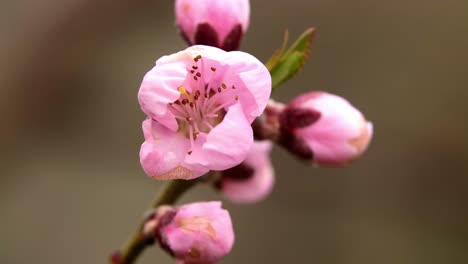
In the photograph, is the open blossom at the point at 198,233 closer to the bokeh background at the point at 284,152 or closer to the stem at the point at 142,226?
the stem at the point at 142,226

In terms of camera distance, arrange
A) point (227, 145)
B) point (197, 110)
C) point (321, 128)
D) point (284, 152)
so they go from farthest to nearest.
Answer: point (284, 152)
point (321, 128)
point (197, 110)
point (227, 145)

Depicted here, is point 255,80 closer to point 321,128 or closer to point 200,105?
point 200,105

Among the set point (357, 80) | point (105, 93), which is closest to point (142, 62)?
point (105, 93)

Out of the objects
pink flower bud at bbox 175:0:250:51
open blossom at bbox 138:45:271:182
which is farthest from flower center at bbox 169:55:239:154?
pink flower bud at bbox 175:0:250:51

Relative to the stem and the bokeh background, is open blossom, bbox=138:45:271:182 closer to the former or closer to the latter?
the stem

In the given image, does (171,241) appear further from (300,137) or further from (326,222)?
(326,222)

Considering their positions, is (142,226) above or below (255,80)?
below

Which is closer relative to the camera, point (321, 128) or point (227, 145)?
point (227, 145)

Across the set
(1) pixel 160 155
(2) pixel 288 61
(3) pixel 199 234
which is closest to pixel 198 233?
(3) pixel 199 234

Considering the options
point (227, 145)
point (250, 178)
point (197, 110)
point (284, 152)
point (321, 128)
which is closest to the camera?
point (227, 145)
